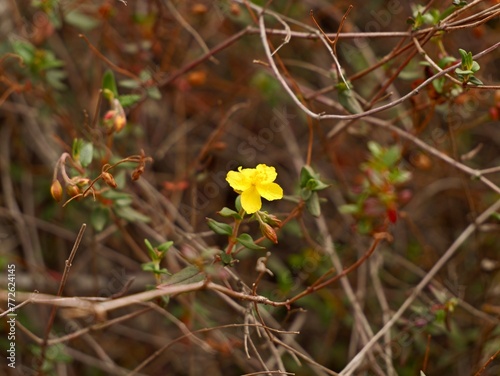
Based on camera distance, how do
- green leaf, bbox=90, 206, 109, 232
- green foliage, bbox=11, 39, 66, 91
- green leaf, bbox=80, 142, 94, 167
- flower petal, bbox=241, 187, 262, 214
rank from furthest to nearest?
1. green foliage, bbox=11, 39, 66, 91
2. green leaf, bbox=90, 206, 109, 232
3. green leaf, bbox=80, 142, 94, 167
4. flower petal, bbox=241, 187, 262, 214

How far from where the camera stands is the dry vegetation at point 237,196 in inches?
75.2

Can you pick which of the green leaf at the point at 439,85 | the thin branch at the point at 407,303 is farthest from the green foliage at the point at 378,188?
the green leaf at the point at 439,85

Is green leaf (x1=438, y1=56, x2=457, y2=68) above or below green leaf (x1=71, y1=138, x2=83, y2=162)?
above

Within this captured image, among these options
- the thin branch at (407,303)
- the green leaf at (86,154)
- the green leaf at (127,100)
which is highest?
the green leaf at (127,100)

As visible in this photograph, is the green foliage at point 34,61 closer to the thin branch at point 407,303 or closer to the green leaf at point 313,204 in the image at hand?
the green leaf at point 313,204

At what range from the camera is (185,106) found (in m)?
2.63

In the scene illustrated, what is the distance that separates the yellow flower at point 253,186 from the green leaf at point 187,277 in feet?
0.72

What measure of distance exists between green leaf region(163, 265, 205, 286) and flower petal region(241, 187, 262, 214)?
22 centimetres

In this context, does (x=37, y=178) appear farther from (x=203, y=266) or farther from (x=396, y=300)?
(x=396, y=300)

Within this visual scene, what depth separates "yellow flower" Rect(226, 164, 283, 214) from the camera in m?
1.29

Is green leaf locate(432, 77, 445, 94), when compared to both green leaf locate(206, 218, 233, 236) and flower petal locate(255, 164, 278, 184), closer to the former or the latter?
flower petal locate(255, 164, 278, 184)

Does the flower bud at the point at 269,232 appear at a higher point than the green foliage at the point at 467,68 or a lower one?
lower

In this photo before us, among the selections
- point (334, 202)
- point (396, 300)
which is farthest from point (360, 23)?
point (396, 300)

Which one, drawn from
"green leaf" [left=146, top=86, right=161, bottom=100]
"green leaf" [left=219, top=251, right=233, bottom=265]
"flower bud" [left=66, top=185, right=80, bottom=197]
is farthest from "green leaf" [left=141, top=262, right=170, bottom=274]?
"green leaf" [left=146, top=86, right=161, bottom=100]
